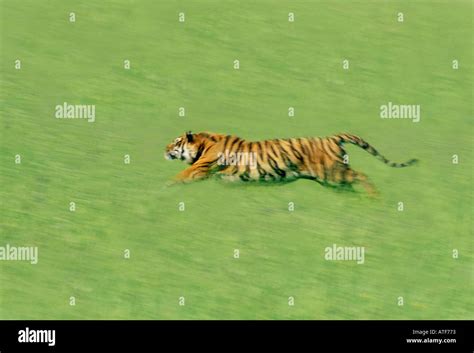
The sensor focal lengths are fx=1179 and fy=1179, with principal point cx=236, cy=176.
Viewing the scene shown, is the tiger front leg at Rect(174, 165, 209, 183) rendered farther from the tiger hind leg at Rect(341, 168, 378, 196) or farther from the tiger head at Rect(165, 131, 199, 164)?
the tiger hind leg at Rect(341, 168, 378, 196)

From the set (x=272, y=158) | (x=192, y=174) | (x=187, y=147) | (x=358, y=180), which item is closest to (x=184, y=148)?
(x=187, y=147)

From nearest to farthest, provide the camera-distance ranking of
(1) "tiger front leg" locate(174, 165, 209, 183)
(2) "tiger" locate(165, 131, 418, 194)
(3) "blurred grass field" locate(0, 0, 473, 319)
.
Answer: (3) "blurred grass field" locate(0, 0, 473, 319)
(1) "tiger front leg" locate(174, 165, 209, 183)
(2) "tiger" locate(165, 131, 418, 194)

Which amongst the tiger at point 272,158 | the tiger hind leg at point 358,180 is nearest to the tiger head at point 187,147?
the tiger at point 272,158

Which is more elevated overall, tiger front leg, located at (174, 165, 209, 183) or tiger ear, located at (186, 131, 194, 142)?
tiger ear, located at (186, 131, 194, 142)

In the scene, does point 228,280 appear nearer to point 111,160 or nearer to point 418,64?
point 111,160

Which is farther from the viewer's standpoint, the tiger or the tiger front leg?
the tiger


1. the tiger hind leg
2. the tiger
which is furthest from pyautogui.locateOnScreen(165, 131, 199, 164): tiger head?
the tiger hind leg

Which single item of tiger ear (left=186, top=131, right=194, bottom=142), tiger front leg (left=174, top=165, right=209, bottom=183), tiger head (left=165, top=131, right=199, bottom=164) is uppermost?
tiger ear (left=186, top=131, right=194, bottom=142)

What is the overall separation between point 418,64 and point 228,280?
18.7 feet

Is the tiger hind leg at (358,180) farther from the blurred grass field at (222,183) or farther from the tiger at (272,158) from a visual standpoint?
the blurred grass field at (222,183)

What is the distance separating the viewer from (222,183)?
75.1 feet

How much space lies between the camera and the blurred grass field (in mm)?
22516

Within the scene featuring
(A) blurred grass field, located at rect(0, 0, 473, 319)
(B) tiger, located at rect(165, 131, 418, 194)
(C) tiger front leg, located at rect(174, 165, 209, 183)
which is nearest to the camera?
(A) blurred grass field, located at rect(0, 0, 473, 319)
